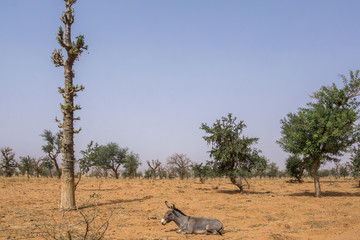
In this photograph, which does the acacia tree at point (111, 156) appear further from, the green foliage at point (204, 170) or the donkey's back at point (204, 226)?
the donkey's back at point (204, 226)

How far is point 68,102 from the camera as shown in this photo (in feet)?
54.1

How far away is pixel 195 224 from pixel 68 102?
1074 cm

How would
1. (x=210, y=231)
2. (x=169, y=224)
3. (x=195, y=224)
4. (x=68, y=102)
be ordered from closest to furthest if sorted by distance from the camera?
(x=210, y=231)
(x=195, y=224)
(x=169, y=224)
(x=68, y=102)

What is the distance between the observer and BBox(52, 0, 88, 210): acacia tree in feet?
52.0

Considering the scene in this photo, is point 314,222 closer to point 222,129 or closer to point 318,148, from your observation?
point 318,148

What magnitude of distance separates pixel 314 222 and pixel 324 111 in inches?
460

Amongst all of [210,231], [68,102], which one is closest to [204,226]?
[210,231]

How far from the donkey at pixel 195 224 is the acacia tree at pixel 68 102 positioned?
7.61 m

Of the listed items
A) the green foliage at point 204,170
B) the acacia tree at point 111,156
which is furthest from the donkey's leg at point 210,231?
the acacia tree at point 111,156

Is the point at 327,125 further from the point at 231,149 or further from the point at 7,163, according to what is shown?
the point at 7,163

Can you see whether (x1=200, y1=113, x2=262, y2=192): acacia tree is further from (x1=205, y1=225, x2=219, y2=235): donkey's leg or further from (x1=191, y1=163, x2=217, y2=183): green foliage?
(x1=205, y1=225, x2=219, y2=235): donkey's leg

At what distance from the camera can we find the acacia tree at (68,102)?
52.0ft

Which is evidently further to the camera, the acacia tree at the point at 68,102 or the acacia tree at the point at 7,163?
the acacia tree at the point at 7,163

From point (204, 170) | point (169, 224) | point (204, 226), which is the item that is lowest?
point (169, 224)
